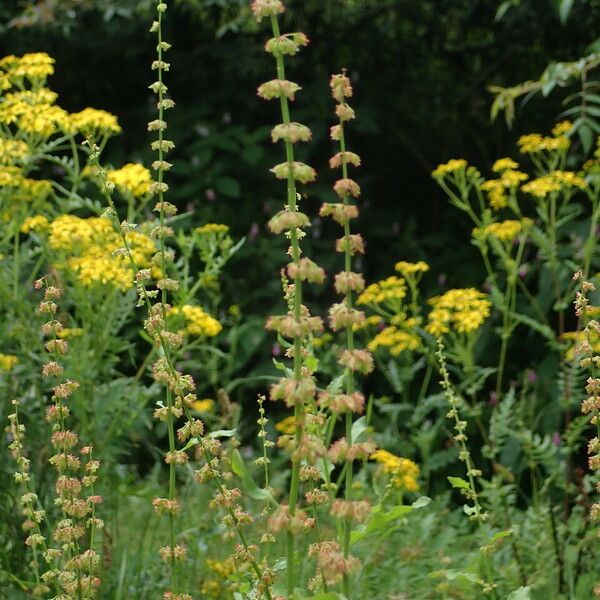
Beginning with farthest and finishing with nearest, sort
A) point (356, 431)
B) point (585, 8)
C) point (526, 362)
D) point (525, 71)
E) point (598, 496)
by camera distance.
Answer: point (525, 71) < point (585, 8) < point (526, 362) < point (598, 496) < point (356, 431)

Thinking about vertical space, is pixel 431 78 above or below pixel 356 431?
above

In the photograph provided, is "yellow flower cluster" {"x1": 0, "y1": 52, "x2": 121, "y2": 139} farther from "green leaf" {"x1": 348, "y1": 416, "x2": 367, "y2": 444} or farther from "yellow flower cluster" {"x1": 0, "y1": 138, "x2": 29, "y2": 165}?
"green leaf" {"x1": 348, "y1": 416, "x2": 367, "y2": 444}

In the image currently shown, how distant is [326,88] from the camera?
5660 millimetres

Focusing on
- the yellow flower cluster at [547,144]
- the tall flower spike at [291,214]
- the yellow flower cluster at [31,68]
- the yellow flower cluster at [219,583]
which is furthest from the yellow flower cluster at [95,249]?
the tall flower spike at [291,214]

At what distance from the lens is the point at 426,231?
6.00 meters

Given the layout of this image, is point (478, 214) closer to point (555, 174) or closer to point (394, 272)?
point (394, 272)

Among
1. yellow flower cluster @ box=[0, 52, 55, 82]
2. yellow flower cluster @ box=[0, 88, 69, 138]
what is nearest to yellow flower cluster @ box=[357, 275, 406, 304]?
yellow flower cluster @ box=[0, 88, 69, 138]

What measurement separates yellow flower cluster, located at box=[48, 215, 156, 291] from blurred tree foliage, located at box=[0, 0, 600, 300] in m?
2.04

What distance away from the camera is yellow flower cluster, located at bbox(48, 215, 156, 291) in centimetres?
316

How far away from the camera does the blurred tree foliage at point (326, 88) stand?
5.55m

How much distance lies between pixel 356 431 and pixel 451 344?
3.04 metres

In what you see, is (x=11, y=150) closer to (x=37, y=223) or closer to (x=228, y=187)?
(x=37, y=223)

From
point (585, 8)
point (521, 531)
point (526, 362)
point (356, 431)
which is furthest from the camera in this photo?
point (585, 8)

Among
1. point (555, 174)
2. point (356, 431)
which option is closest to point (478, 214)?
point (555, 174)
